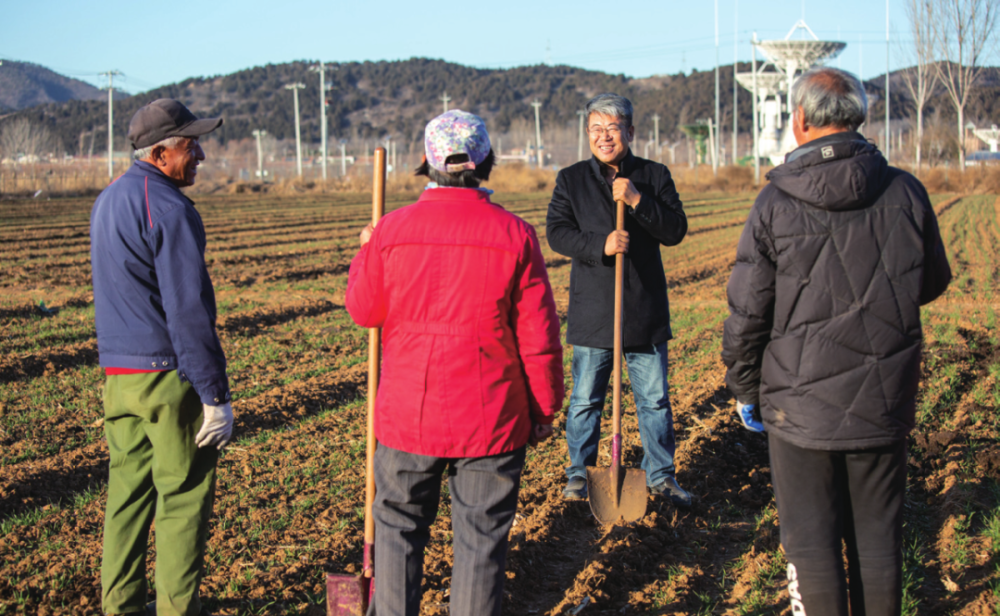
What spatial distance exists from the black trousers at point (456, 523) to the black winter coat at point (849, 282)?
3.05 feet

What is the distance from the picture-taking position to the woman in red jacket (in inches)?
97.2

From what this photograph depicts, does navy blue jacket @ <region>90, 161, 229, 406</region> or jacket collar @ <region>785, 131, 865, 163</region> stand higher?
jacket collar @ <region>785, 131, 865, 163</region>

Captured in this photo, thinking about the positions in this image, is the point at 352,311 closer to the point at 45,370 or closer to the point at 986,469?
the point at 986,469

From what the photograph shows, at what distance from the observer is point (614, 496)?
13.5 feet

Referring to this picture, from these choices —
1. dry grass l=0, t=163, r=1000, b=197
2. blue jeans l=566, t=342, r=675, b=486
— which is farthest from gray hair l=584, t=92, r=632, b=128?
dry grass l=0, t=163, r=1000, b=197

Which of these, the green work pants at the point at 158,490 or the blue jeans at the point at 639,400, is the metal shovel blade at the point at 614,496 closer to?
the blue jeans at the point at 639,400

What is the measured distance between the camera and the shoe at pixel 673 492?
14.3 ft

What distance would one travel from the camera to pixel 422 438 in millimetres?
2508

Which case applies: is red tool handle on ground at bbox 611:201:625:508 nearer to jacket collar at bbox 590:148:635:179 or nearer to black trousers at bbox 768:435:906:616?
jacket collar at bbox 590:148:635:179

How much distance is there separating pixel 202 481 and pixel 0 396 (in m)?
4.84

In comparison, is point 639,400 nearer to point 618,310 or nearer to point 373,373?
point 618,310

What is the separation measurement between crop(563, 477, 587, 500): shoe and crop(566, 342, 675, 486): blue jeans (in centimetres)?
10

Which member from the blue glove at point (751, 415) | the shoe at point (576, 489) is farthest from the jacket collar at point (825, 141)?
the shoe at point (576, 489)

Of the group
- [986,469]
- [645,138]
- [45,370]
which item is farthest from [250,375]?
[645,138]
